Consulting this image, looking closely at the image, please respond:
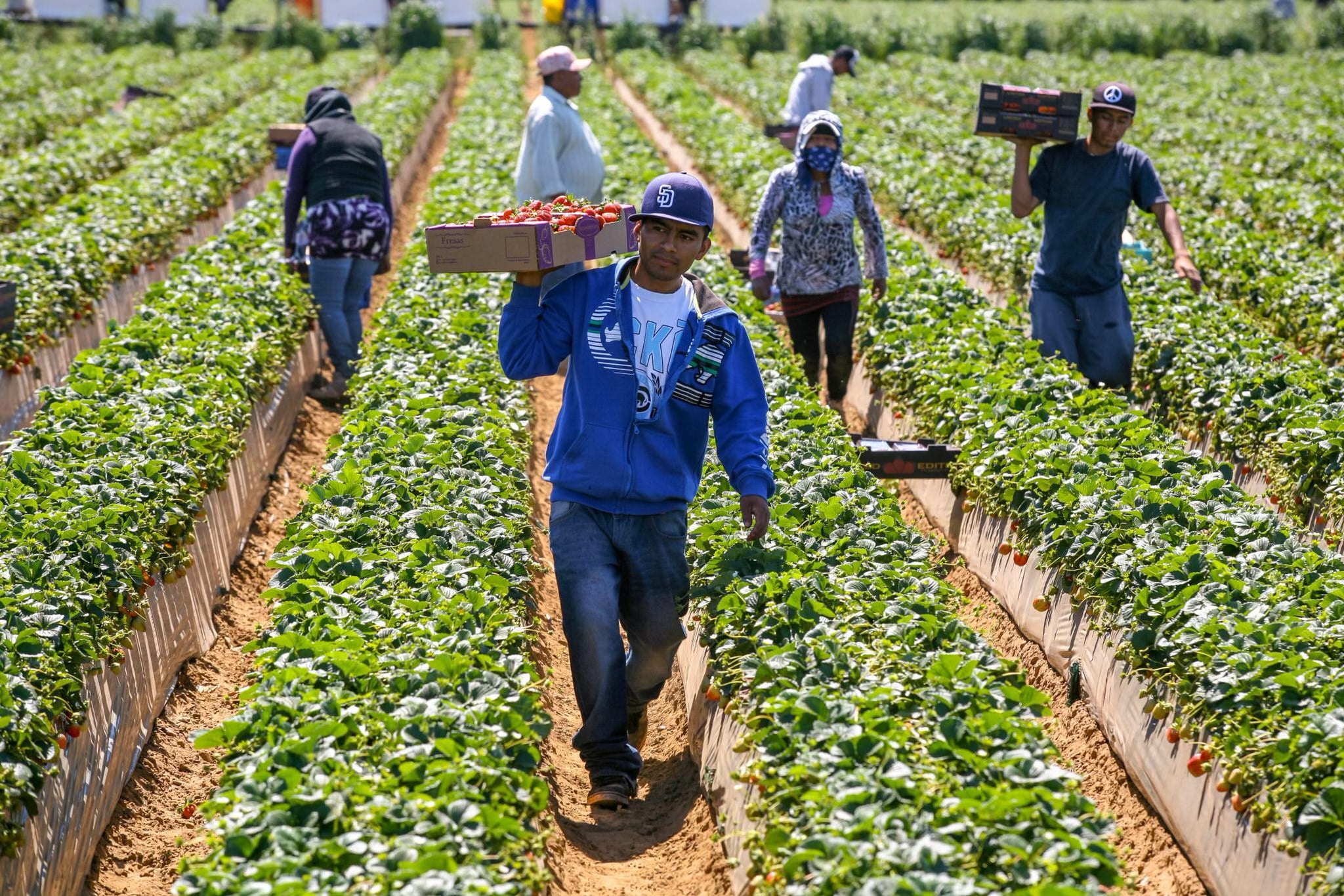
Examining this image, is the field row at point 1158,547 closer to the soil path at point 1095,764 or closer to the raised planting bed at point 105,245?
the soil path at point 1095,764

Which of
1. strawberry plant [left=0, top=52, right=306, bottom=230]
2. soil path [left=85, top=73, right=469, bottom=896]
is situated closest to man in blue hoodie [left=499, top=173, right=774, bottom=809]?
soil path [left=85, top=73, right=469, bottom=896]

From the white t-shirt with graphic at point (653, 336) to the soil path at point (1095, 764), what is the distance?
146cm

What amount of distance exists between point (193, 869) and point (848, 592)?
2.41 m

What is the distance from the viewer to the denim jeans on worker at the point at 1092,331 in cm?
802

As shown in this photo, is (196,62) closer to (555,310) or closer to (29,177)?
(29,177)

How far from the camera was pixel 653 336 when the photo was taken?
488 centimetres

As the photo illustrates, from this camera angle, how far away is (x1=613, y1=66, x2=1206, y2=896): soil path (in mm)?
4758

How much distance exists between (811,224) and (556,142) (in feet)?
6.74

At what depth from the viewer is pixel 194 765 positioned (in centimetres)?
572

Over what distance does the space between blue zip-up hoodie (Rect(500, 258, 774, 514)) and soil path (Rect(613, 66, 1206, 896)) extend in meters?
1.15

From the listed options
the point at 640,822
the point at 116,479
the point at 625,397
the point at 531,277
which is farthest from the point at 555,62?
the point at 640,822

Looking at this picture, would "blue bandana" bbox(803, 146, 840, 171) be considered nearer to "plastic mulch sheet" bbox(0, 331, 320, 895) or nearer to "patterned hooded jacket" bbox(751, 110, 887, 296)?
"patterned hooded jacket" bbox(751, 110, 887, 296)

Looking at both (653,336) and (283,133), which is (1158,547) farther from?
(283,133)

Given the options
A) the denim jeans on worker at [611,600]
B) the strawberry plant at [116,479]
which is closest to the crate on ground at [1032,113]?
the denim jeans on worker at [611,600]
